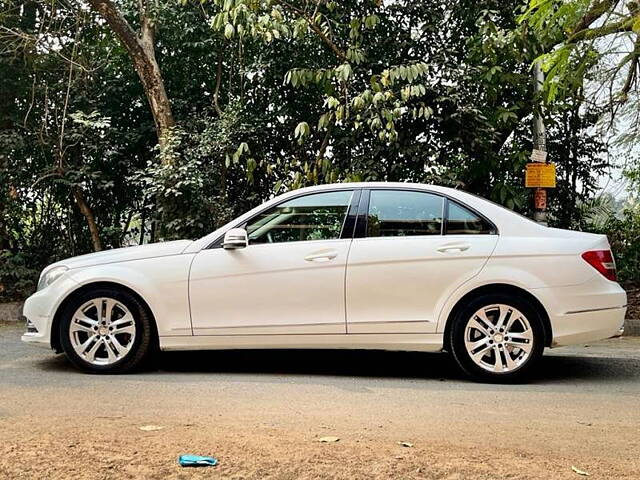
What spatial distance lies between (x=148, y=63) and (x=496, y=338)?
7.02 m

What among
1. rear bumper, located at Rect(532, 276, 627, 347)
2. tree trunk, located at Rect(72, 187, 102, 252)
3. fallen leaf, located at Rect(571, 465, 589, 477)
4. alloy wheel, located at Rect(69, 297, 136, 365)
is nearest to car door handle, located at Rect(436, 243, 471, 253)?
rear bumper, located at Rect(532, 276, 627, 347)

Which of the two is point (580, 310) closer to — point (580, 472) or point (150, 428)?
point (580, 472)

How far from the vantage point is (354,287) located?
5.64 meters

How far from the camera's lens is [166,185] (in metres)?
9.74

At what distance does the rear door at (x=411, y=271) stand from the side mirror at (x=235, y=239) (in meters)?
0.89

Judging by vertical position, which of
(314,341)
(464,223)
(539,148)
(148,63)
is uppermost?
(148,63)

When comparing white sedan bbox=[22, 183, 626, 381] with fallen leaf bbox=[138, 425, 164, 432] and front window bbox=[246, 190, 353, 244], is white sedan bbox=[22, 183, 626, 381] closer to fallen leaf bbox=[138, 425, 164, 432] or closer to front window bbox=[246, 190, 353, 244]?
front window bbox=[246, 190, 353, 244]

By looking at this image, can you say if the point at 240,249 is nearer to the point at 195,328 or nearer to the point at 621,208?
the point at 195,328

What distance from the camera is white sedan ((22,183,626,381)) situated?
5.53 metres

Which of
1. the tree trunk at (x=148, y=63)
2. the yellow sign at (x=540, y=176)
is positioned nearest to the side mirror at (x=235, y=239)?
the tree trunk at (x=148, y=63)

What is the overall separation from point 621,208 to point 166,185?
7.73 m

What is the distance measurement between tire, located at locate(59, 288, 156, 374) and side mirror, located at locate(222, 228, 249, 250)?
0.89 metres

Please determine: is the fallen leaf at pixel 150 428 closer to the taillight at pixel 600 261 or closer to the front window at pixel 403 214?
the front window at pixel 403 214

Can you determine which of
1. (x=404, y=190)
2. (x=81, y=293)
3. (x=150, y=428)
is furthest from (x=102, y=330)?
(x=404, y=190)
